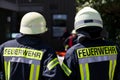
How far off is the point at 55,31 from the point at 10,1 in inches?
157

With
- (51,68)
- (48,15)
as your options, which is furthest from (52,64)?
(48,15)

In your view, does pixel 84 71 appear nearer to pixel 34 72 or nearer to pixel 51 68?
pixel 51 68

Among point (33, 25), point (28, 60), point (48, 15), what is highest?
point (33, 25)

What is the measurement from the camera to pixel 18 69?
3.88 m

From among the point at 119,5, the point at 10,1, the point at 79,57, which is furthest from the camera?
the point at 10,1

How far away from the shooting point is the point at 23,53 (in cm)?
396

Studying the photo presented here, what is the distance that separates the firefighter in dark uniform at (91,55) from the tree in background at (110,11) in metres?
7.58

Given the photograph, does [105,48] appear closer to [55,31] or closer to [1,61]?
[1,61]

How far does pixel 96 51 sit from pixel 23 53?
0.70 m

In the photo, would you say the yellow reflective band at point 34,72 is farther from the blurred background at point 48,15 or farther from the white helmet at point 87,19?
the blurred background at point 48,15

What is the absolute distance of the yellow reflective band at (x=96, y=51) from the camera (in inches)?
151

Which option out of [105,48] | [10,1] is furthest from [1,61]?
[10,1]

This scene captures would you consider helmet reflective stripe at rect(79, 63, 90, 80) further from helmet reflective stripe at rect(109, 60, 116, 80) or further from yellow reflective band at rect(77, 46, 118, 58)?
helmet reflective stripe at rect(109, 60, 116, 80)

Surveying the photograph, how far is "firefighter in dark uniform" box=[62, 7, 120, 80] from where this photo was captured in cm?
381
